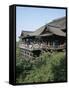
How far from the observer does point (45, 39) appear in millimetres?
1822

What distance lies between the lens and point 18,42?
5.74ft

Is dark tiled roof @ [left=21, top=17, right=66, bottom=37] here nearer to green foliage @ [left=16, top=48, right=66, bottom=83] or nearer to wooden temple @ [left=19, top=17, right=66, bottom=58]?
wooden temple @ [left=19, top=17, right=66, bottom=58]

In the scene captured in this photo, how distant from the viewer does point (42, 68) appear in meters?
1.82

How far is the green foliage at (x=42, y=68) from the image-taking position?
1.76 m

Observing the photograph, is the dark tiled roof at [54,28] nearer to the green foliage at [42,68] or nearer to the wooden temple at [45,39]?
the wooden temple at [45,39]

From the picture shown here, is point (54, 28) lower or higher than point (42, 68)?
higher

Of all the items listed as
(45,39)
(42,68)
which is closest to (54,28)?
(45,39)

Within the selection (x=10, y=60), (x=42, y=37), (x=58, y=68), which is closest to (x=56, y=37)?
(x=42, y=37)

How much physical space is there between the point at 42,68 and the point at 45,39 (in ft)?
0.64

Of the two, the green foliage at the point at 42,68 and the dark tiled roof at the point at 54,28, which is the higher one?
the dark tiled roof at the point at 54,28

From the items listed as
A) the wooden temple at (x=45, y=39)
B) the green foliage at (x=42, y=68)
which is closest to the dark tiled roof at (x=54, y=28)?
the wooden temple at (x=45, y=39)

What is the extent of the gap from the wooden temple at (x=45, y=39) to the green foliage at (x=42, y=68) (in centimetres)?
4

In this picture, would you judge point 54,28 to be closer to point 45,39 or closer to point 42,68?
point 45,39
